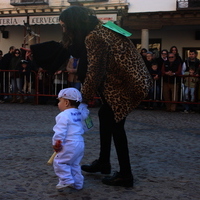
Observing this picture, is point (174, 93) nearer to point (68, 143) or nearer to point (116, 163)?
point (116, 163)

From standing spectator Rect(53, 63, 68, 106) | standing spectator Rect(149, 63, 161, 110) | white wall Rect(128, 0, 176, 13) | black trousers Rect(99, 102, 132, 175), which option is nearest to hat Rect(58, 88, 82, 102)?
black trousers Rect(99, 102, 132, 175)

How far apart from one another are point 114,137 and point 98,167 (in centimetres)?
46

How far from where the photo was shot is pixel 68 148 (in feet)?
10.7

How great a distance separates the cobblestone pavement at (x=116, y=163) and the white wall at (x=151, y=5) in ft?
36.2

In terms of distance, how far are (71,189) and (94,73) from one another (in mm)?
1010

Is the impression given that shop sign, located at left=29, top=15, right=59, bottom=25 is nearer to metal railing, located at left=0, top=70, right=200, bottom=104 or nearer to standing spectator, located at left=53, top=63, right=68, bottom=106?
metal railing, located at left=0, top=70, right=200, bottom=104

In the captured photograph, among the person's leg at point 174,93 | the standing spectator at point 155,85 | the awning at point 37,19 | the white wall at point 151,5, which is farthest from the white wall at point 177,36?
the person's leg at point 174,93

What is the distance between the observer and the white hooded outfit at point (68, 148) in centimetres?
325

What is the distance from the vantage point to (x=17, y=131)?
21.2 ft

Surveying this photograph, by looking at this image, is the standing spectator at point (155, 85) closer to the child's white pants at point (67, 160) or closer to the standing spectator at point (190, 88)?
the standing spectator at point (190, 88)

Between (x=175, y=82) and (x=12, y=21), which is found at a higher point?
(x=12, y=21)

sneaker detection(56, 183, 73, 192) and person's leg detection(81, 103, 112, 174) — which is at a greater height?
person's leg detection(81, 103, 112, 174)

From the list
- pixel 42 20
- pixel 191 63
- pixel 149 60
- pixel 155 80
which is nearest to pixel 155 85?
pixel 155 80

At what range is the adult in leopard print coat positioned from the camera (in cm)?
338
